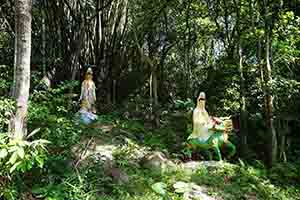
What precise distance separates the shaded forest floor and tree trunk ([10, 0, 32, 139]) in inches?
24.1

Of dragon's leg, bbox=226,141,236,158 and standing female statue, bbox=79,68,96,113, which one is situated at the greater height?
standing female statue, bbox=79,68,96,113

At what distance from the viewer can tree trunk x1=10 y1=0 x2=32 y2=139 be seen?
15.9 feet

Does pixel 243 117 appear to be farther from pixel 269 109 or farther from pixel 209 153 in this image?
pixel 209 153

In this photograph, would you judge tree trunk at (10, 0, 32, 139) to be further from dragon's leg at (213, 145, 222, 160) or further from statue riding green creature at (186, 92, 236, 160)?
dragon's leg at (213, 145, 222, 160)

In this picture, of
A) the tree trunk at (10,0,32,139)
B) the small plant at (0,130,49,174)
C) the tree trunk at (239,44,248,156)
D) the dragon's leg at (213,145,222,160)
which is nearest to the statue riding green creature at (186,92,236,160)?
the dragon's leg at (213,145,222,160)

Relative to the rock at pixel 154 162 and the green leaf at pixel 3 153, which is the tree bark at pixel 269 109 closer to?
the rock at pixel 154 162

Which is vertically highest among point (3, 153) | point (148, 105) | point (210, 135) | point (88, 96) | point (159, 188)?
point (88, 96)

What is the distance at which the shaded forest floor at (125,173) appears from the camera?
16.5 feet

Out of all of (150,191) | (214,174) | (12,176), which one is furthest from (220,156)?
(12,176)

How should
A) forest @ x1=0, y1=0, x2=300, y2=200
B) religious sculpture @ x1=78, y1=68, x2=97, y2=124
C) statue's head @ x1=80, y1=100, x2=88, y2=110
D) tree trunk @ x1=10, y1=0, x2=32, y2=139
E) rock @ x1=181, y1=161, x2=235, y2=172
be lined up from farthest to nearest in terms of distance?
statue's head @ x1=80, y1=100, x2=88, y2=110 → religious sculpture @ x1=78, y1=68, x2=97, y2=124 → rock @ x1=181, y1=161, x2=235, y2=172 → forest @ x1=0, y1=0, x2=300, y2=200 → tree trunk @ x1=10, y1=0, x2=32, y2=139

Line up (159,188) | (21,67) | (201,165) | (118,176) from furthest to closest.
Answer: (201,165), (118,176), (159,188), (21,67)

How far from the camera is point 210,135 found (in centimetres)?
784

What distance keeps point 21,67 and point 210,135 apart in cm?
423

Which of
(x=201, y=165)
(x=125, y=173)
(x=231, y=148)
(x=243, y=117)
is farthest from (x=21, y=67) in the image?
(x=243, y=117)
